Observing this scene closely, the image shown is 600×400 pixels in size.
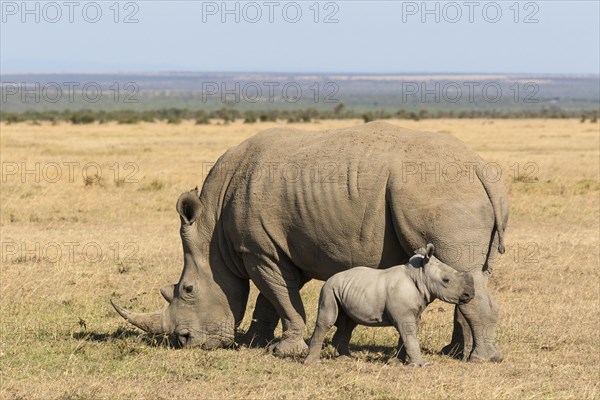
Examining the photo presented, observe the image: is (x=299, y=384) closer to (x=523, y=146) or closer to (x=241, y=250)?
(x=241, y=250)

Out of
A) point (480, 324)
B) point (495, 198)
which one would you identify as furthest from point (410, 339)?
point (495, 198)

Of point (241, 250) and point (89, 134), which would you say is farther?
point (89, 134)

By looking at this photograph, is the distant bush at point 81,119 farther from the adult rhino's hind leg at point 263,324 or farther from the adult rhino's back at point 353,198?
the adult rhino's back at point 353,198

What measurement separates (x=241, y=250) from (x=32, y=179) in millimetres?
16282

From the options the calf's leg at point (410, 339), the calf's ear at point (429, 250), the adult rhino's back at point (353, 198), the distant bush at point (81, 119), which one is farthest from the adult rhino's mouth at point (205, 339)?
the distant bush at point (81, 119)

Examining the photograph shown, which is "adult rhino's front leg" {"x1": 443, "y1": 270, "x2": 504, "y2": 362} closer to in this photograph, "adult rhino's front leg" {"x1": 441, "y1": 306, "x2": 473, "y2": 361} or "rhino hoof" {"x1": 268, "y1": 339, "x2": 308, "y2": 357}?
"adult rhino's front leg" {"x1": 441, "y1": 306, "x2": 473, "y2": 361}

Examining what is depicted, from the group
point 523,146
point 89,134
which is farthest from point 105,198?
point 89,134

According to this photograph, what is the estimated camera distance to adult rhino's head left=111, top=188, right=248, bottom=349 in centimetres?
995

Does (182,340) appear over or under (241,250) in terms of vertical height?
under

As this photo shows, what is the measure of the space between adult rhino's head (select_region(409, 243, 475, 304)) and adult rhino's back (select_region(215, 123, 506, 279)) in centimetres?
30

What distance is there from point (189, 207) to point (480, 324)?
9.61 ft

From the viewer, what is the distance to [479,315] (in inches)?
353

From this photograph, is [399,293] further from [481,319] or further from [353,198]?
[353,198]

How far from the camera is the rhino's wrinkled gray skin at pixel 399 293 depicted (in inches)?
337
